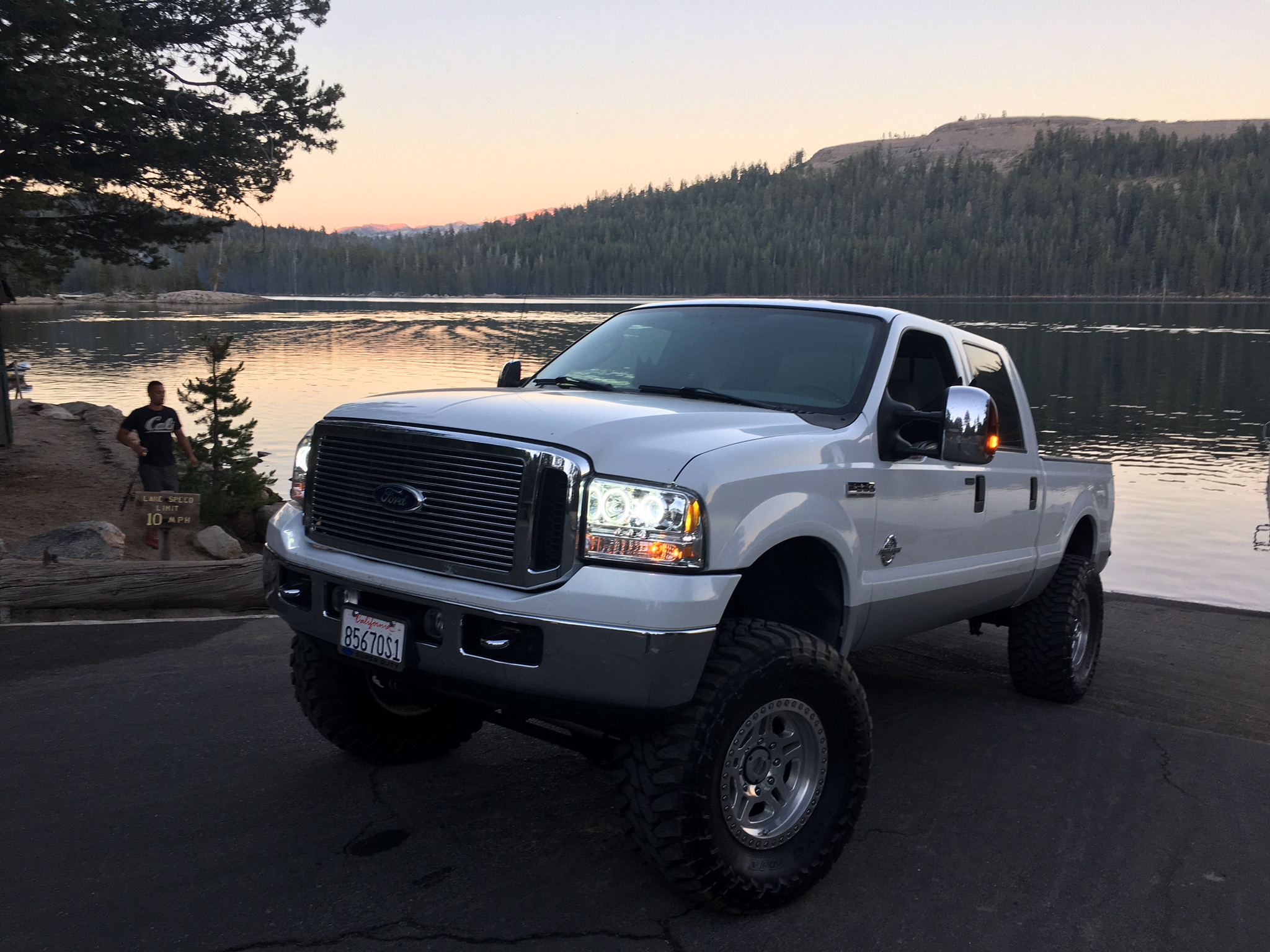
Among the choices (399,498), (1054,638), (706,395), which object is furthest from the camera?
(1054,638)

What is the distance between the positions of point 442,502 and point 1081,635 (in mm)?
4766

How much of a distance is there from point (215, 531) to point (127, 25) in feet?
28.2

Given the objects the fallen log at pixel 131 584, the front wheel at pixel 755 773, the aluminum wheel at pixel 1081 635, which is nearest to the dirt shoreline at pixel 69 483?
the fallen log at pixel 131 584

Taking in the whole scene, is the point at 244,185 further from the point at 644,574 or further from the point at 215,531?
the point at 644,574

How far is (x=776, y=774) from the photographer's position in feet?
13.1

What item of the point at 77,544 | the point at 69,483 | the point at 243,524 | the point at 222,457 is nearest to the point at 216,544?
the point at 243,524

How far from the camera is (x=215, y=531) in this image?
50.6 feet

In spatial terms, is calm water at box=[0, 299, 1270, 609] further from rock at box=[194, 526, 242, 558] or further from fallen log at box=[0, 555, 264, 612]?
fallen log at box=[0, 555, 264, 612]

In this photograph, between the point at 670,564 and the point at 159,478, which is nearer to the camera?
the point at 670,564

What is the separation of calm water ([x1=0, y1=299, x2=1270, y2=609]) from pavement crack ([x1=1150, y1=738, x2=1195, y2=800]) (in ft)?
46.6

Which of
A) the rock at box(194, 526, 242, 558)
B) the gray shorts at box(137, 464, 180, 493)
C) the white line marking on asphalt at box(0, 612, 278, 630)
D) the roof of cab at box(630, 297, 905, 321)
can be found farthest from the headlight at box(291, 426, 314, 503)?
the rock at box(194, 526, 242, 558)

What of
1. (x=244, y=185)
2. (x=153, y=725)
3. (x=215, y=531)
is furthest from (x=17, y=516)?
(x=153, y=725)

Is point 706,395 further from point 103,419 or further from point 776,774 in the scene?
point 103,419

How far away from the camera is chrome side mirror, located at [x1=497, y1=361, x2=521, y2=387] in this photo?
5605mm
